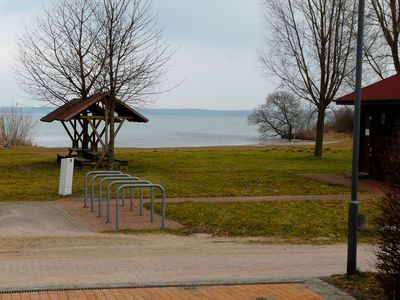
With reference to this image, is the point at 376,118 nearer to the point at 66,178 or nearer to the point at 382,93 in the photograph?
the point at 382,93

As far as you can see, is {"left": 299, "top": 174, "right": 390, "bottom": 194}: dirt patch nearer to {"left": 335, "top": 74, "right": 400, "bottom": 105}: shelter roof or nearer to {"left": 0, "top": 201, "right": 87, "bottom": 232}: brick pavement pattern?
{"left": 335, "top": 74, "right": 400, "bottom": 105}: shelter roof

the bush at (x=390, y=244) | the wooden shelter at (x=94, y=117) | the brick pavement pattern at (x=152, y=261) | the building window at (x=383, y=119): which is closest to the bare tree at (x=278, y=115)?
the wooden shelter at (x=94, y=117)

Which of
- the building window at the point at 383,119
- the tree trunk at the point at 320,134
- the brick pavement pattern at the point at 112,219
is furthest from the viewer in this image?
the tree trunk at the point at 320,134

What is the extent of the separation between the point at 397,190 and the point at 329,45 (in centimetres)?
2814

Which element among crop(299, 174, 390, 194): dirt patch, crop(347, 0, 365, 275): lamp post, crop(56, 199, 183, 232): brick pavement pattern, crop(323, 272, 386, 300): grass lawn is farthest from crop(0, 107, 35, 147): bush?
crop(323, 272, 386, 300): grass lawn

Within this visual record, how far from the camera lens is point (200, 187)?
17.9 meters

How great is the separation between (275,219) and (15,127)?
119ft

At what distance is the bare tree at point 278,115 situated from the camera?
84625 millimetres

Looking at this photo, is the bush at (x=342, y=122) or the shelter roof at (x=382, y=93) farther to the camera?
the bush at (x=342, y=122)

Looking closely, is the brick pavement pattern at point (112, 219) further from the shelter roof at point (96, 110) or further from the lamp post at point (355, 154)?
the shelter roof at point (96, 110)

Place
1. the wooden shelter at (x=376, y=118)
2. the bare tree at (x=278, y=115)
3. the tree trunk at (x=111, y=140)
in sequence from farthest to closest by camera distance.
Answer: the bare tree at (x=278, y=115)
the tree trunk at (x=111, y=140)
the wooden shelter at (x=376, y=118)

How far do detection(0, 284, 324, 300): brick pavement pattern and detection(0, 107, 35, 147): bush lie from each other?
3833cm

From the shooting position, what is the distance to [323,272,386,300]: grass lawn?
6.26 m

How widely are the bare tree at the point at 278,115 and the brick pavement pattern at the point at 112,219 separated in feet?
229
